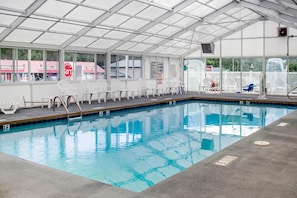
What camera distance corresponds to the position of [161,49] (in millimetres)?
16297

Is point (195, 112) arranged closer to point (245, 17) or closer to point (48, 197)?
point (245, 17)

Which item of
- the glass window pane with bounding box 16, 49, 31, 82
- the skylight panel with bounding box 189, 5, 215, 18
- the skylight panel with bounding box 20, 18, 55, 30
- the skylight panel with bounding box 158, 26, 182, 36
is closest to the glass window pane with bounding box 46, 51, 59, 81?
the glass window pane with bounding box 16, 49, 31, 82

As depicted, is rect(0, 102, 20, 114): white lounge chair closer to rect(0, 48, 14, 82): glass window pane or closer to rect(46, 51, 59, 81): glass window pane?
rect(0, 48, 14, 82): glass window pane

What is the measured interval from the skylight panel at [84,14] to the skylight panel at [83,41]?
4.87 feet

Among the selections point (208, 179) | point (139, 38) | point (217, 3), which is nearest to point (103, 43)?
point (139, 38)

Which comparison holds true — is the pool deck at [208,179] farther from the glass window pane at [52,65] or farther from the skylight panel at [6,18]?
the glass window pane at [52,65]

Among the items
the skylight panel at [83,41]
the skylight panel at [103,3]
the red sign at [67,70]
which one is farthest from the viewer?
the red sign at [67,70]

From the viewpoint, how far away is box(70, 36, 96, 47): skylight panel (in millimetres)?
11872

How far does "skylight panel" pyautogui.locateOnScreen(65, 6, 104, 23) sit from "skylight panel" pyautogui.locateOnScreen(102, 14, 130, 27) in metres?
0.52

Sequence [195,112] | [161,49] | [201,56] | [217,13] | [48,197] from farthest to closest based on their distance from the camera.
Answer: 1. [201,56]
2. [161,49]
3. [217,13]
4. [195,112]
5. [48,197]

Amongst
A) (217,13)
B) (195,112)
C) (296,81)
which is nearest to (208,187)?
(195,112)

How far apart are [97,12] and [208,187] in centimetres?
795

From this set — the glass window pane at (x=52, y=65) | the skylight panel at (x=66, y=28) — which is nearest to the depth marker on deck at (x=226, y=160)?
the skylight panel at (x=66, y=28)

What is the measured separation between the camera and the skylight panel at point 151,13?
10898 millimetres
